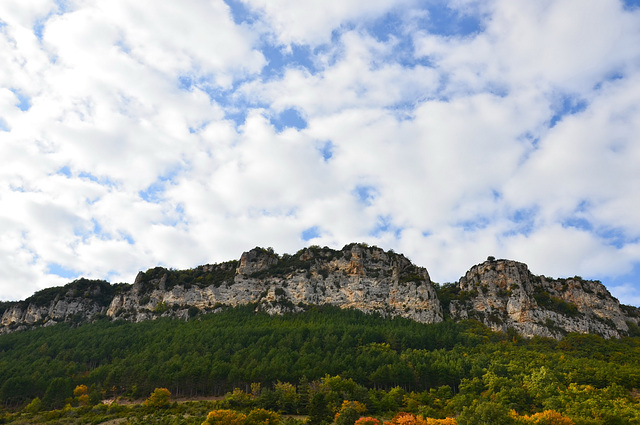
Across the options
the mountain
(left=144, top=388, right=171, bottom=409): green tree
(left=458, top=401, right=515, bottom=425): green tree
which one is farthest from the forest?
the mountain

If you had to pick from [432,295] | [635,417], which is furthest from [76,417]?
[432,295]

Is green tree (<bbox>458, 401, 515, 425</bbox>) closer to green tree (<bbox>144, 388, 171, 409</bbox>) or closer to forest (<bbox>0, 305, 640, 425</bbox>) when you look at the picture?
→ forest (<bbox>0, 305, 640, 425</bbox>)

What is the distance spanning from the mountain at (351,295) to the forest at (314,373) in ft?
27.3

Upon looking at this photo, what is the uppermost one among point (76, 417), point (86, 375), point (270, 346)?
point (270, 346)

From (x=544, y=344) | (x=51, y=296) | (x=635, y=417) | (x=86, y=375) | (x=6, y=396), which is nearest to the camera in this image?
(x=635, y=417)

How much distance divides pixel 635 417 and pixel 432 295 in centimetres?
8429

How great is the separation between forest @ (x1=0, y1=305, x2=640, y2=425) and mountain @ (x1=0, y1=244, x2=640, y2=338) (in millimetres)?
8311

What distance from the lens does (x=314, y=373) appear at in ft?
296

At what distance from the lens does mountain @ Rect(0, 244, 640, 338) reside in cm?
13688

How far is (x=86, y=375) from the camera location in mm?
97625

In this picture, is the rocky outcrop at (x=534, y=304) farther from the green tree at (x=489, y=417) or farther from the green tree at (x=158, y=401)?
the green tree at (x=158, y=401)

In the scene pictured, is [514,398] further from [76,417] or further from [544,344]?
[76,417]

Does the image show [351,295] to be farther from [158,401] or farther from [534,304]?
[158,401]

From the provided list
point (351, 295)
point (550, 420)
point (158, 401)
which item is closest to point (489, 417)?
point (550, 420)
